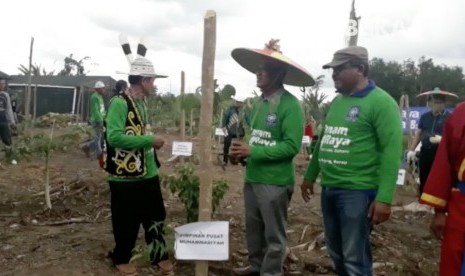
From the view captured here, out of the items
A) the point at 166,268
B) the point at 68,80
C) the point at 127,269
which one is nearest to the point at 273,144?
the point at 166,268

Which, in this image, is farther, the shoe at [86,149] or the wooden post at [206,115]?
the shoe at [86,149]

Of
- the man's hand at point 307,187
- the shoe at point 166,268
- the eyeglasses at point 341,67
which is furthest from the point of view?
the shoe at point 166,268

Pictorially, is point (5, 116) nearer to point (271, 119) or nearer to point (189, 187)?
point (189, 187)

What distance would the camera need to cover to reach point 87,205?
6.88 meters

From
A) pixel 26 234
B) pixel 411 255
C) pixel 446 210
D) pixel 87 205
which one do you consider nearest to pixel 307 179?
pixel 446 210

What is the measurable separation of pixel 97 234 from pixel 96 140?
6196 mm

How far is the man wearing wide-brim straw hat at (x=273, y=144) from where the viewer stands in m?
3.87

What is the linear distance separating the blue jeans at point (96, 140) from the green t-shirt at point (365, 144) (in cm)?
Result: 793

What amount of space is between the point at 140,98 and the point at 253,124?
91 cm

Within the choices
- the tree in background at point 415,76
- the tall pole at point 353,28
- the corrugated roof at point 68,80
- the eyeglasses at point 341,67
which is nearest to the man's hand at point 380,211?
the eyeglasses at point 341,67

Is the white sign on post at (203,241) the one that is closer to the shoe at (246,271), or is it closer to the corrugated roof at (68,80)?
the shoe at (246,271)

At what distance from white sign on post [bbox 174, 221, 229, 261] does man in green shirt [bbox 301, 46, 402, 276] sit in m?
0.75

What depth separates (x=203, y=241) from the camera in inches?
144

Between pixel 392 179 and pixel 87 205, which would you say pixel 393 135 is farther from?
pixel 87 205
